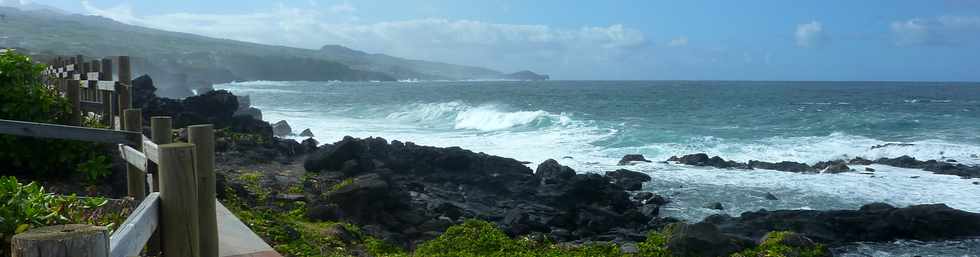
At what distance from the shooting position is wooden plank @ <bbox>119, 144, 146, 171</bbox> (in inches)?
138

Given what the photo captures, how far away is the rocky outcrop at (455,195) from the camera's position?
11.2 metres

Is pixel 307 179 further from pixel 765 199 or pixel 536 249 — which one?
pixel 765 199

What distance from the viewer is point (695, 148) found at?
2947 cm

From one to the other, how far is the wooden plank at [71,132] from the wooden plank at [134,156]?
48 millimetres

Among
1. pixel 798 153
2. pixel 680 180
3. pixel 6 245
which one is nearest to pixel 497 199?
pixel 680 180

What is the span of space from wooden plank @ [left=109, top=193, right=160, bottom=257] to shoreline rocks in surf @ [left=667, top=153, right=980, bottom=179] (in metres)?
22.2

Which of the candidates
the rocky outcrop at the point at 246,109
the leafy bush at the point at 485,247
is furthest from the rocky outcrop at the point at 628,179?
the rocky outcrop at the point at 246,109

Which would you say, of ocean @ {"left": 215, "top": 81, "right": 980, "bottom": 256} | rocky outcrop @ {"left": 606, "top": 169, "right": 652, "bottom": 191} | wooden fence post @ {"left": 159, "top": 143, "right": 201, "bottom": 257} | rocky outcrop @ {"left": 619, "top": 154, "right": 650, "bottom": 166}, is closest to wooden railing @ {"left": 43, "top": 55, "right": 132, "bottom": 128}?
wooden fence post @ {"left": 159, "top": 143, "right": 201, "bottom": 257}

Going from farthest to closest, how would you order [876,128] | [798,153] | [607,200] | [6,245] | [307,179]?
[876,128] → [798,153] → [607,200] → [307,179] → [6,245]

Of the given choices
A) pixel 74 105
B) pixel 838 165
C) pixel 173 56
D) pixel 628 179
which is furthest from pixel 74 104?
pixel 173 56

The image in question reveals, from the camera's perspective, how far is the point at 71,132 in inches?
170

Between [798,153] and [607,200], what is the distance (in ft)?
47.8

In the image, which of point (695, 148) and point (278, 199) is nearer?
point (278, 199)

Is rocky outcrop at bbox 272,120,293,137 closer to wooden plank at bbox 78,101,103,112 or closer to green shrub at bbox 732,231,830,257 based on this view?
wooden plank at bbox 78,101,103,112
